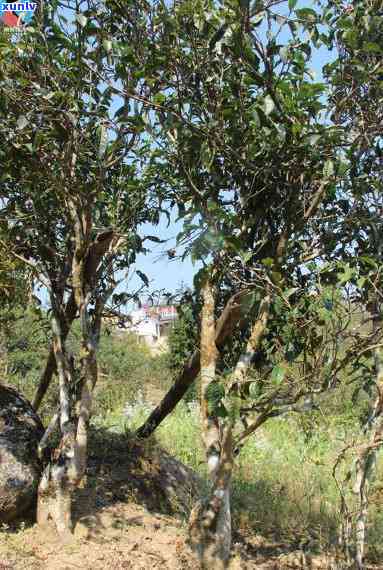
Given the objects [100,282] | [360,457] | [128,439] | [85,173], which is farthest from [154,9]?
[128,439]

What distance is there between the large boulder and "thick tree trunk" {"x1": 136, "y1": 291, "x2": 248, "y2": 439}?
1124 millimetres

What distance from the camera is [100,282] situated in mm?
5215

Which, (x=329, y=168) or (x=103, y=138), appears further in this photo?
(x=103, y=138)

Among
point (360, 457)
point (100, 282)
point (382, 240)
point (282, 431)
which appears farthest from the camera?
point (282, 431)

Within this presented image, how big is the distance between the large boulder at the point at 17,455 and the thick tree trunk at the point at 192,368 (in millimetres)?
1124

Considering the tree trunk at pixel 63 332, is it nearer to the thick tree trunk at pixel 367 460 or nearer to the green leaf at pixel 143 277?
the green leaf at pixel 143 277

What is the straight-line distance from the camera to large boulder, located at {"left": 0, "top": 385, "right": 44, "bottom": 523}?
14.0ft

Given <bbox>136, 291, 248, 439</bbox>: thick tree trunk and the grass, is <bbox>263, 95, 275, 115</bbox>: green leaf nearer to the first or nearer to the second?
<bbox>136, 291, 248, 439</bbox>: thick tree trunk

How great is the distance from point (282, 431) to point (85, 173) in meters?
6.54

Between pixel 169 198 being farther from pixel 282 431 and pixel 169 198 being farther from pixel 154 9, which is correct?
pixel 282 431

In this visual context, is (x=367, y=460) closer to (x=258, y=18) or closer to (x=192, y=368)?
(x=192, y=368)

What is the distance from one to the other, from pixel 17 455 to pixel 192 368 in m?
1.48

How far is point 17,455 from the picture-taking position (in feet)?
14.7

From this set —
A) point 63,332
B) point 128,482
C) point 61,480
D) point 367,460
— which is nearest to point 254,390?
point 367,460
